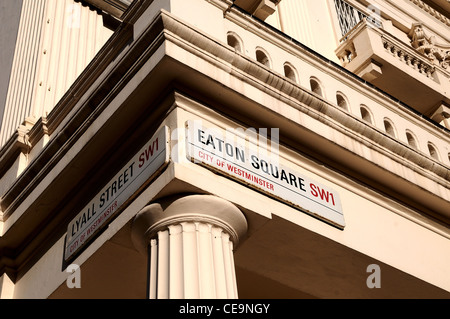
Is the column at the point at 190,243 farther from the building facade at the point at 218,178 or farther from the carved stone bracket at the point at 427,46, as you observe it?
the carved stone bracket at the point at 427,46

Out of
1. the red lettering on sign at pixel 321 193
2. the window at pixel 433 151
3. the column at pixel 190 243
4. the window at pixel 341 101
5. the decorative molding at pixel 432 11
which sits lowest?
the column at pixel 190 243

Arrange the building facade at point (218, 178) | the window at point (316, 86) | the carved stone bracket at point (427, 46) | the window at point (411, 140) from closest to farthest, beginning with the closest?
the building facade at point (218, 178) → the window at point (316, 86) → the window at point (411, 140) → the carved stone bracket at point (427, 46)

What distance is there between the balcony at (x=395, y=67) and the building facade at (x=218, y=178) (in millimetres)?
5116

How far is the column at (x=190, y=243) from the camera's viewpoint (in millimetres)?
6785

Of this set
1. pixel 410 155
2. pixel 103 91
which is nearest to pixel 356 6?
pixel 410 155

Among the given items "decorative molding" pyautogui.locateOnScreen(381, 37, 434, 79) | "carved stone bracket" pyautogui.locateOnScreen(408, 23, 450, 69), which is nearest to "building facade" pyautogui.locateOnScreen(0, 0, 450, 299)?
"decorative molding" pyautogui.locateOnScreen(381, 37, 434, 79)

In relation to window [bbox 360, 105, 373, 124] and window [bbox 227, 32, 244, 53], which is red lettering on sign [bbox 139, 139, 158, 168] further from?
window [bbox 360, 105, 373, 124]

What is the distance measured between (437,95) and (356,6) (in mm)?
4364

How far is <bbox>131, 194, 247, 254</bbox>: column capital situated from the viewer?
7.25 m

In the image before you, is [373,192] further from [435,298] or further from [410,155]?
[435,298]

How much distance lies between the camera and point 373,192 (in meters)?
9.43

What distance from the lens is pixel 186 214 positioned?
724 cm

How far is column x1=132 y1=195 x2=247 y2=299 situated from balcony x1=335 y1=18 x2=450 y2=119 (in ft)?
31.2

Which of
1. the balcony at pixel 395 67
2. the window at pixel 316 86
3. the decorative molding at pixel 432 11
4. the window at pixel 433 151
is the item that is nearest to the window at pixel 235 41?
the window at pixel 316 86
